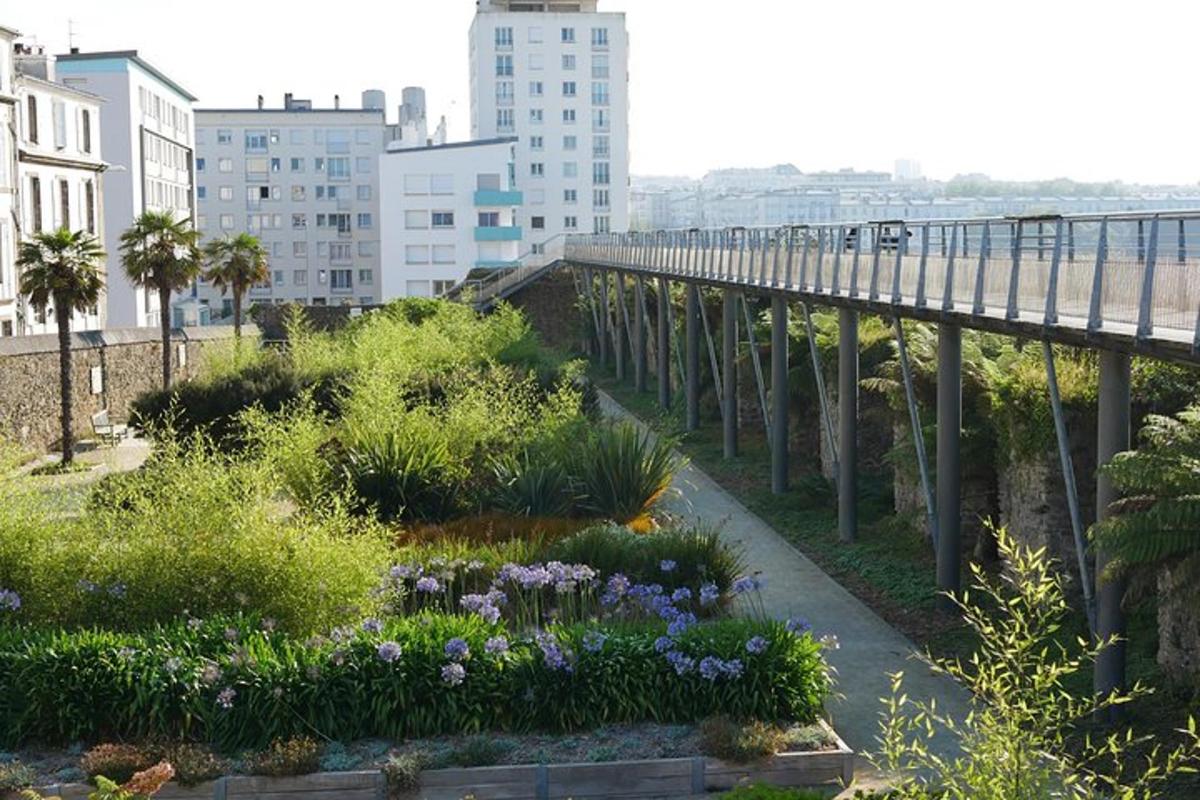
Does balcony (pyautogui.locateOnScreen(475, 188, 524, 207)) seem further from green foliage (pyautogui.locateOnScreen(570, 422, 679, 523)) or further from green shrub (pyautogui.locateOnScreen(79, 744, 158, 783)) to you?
green shrub (pyautogui.locateOnScreen(79, 744, 158, 783))

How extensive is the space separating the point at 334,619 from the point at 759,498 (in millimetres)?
14176

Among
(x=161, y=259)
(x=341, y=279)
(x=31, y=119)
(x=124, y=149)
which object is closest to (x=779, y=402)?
(x=161, y=259)

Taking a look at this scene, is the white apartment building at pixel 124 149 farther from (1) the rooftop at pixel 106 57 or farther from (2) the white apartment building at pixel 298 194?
(2) the white apartment building at pixel 298 194

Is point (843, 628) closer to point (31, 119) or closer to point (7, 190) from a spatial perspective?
point (7, 190)

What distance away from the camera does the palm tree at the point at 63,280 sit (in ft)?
115

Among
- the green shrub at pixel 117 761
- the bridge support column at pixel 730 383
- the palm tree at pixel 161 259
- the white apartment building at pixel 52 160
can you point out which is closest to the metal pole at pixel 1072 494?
the green shrub at pixel 117 761

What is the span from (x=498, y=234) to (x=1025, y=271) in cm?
7752

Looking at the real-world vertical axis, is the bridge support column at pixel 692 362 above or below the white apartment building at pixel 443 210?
below

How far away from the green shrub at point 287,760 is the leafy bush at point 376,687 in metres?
0.35

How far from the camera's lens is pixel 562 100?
104750mm

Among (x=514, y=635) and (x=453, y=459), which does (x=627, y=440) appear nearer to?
(x=453, y=459)

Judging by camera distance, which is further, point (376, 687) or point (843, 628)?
point (843, 628)

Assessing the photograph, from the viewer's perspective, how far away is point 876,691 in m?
15.5

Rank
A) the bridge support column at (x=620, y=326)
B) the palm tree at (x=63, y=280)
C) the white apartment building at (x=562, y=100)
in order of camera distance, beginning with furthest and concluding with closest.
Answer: the white apartment building at (x=562, y=100) → the bridge support column at (x=620, y=326) → the palm tree at (x=63, y=280)
